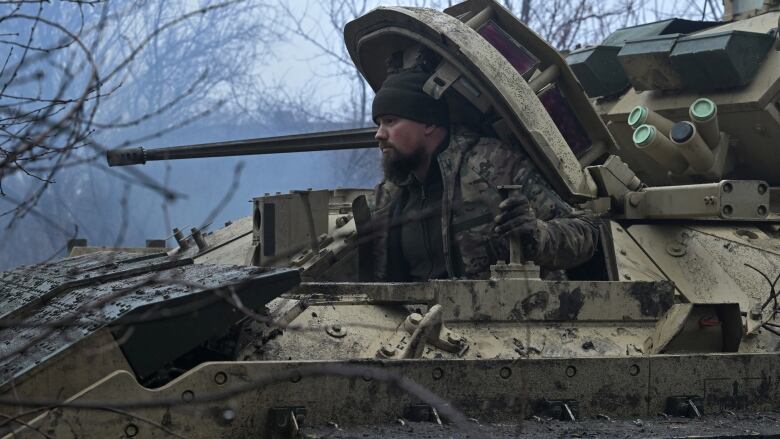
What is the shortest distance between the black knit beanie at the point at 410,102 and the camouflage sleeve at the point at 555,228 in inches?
22.4

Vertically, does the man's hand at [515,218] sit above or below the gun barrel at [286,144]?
below

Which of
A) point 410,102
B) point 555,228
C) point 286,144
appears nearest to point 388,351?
point 555,228

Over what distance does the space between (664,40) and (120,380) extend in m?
4.43

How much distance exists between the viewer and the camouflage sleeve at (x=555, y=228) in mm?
5445

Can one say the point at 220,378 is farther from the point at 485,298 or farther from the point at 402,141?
the point at 402,141

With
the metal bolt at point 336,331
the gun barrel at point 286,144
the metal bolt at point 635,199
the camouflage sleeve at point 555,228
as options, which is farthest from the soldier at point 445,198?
the metal bolt at point 336,331

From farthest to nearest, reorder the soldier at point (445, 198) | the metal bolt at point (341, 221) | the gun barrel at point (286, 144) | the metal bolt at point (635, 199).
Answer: the gun barrel at point (286, 144) → the metal bolt at point (341, 221) → the metal bolt at point (635, 199) → the soldier at point (445, 198)

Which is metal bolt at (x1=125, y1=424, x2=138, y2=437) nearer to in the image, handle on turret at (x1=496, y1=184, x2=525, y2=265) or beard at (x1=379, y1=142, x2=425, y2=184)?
handle on turret at (x1=496, y1=184, x2=525, y2=265)

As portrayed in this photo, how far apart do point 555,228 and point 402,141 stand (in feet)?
3.69

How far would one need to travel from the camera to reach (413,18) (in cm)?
611

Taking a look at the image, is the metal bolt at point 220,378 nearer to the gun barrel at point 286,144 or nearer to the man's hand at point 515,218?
the man's hand at point 515,218

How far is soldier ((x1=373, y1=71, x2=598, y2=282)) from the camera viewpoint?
5.74 metres

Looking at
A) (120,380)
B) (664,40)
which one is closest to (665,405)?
(120,380)

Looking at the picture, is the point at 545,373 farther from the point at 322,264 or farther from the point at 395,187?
the point at 395,187
